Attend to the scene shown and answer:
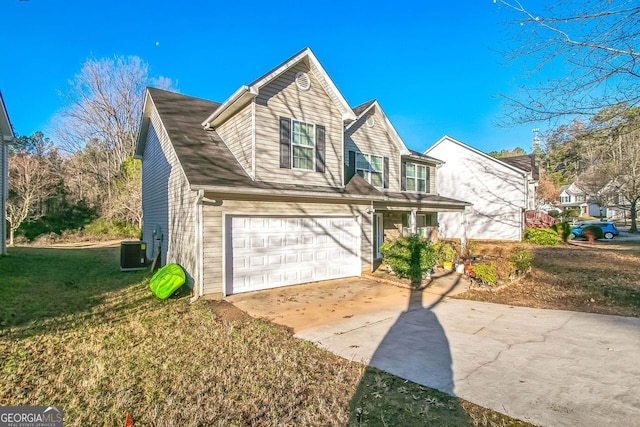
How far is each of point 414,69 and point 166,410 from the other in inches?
660

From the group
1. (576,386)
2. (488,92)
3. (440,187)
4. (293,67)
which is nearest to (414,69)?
(293,67)

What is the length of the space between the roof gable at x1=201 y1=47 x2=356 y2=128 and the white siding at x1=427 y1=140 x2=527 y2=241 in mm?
15042

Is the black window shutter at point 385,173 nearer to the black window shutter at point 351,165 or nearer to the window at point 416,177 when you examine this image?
the black window shutter at point 351,165

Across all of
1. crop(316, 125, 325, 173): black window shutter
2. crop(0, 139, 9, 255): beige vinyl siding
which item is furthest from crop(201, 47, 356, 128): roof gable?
crop(0, 139, 9, 255): beige vinyl siding

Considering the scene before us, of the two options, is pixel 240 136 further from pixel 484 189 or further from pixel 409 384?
pixel 484 189

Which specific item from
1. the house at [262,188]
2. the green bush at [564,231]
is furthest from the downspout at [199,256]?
the green bush at [564,231]

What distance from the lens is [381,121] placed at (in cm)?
1419

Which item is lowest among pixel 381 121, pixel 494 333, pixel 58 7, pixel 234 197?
pixel 494 333

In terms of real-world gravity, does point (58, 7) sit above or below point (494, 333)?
above

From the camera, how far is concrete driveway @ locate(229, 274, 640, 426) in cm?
332

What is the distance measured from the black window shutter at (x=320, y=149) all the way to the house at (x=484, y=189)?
15003 millimetres

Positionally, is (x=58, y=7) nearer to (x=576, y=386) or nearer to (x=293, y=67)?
(x=293, y=67)

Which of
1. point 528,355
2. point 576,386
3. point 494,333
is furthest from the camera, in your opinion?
point 494,333

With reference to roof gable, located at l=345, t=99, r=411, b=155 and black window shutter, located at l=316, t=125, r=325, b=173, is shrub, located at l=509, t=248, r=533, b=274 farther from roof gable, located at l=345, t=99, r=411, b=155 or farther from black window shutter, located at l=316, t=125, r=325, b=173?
black window shutter, located at l=316, t=125, r=325, b=173
